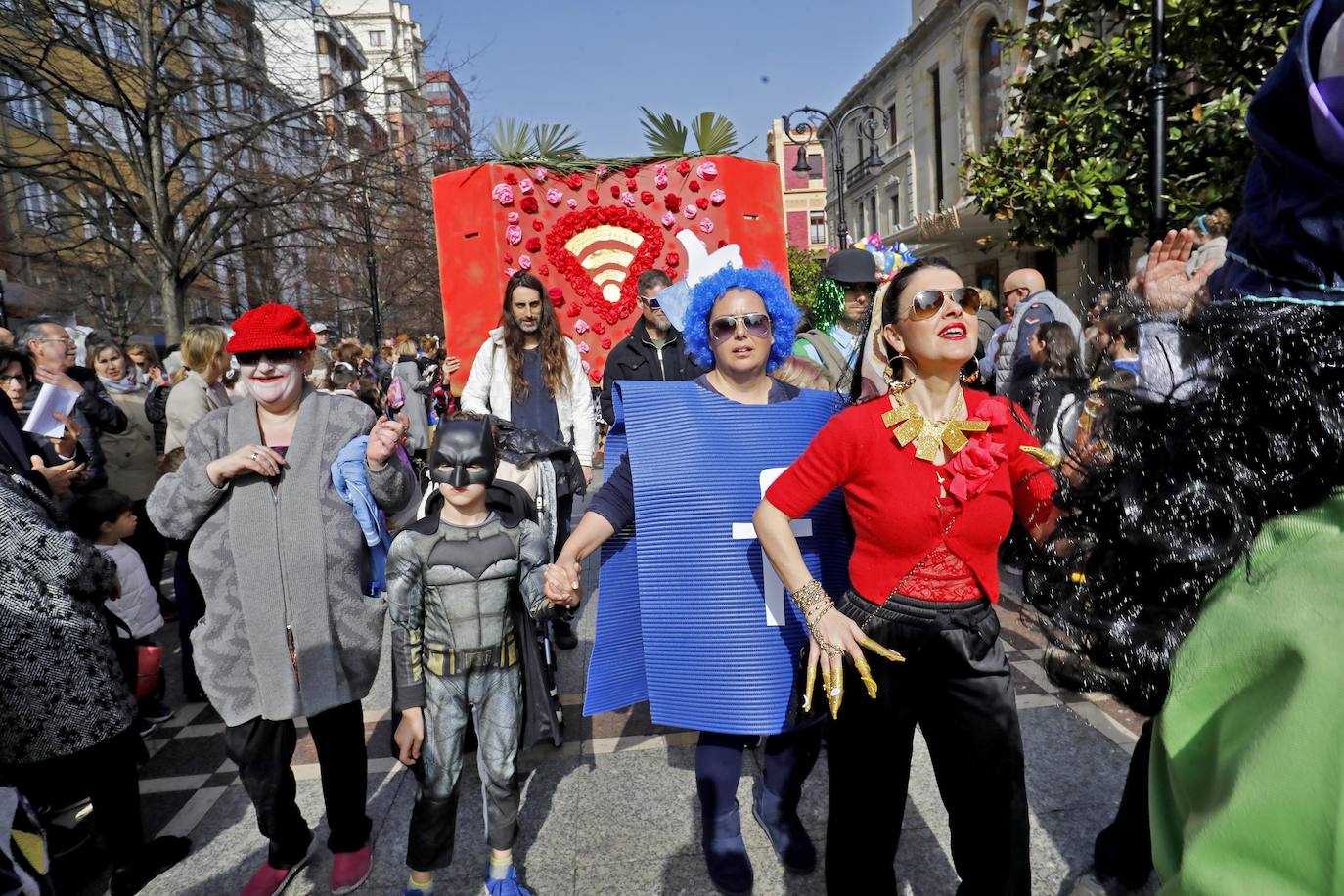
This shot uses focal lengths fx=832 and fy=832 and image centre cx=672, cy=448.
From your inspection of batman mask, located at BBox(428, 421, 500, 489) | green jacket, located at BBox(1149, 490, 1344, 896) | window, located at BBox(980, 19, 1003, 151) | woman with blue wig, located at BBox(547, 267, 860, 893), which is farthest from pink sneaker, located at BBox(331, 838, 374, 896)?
window, located at BBox(980, 19, 1003, 151)

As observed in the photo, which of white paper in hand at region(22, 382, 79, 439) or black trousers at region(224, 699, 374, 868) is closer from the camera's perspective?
black trousers at region(224, 699, 374, 868)

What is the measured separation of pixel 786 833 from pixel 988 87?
2523 cm

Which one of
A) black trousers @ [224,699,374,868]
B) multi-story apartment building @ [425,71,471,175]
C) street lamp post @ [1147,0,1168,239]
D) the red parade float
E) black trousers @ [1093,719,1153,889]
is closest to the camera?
black trousers @ [1093,719,1153,889]

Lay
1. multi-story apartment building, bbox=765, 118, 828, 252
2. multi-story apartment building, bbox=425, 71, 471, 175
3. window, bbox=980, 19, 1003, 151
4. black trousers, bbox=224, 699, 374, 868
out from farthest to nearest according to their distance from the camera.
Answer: multi-story apartment building, bbox=765, 118, 828, 252 → window, bbox=980, 19, 1003, 151 → multi-story apartment building, bbox=425, 71, 471, 175 → black trousers, bbox=224, 699, 374, 868

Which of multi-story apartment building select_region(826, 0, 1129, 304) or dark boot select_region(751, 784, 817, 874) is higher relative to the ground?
multi-story apartment building select_region(826, 0, 1129, 304)

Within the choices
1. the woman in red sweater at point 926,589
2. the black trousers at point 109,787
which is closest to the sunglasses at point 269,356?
the black trousers at point 109,787

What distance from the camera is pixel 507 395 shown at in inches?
185

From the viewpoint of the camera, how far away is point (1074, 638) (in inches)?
41.2

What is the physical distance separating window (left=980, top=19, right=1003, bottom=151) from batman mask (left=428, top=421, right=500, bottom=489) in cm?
2363

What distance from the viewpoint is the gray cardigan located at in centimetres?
258

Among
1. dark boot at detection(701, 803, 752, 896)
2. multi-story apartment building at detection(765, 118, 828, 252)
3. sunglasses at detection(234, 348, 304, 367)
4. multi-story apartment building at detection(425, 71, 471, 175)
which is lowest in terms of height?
dark boot at detection(701, 803, 752, 896)

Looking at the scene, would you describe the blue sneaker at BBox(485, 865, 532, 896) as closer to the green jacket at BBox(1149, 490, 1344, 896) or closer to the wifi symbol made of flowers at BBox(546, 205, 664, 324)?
the green jacket at BBox(1149, 490, 1344, 896)

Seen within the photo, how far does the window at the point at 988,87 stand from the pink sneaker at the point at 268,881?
957 inches

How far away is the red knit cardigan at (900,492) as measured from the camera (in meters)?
1.96
